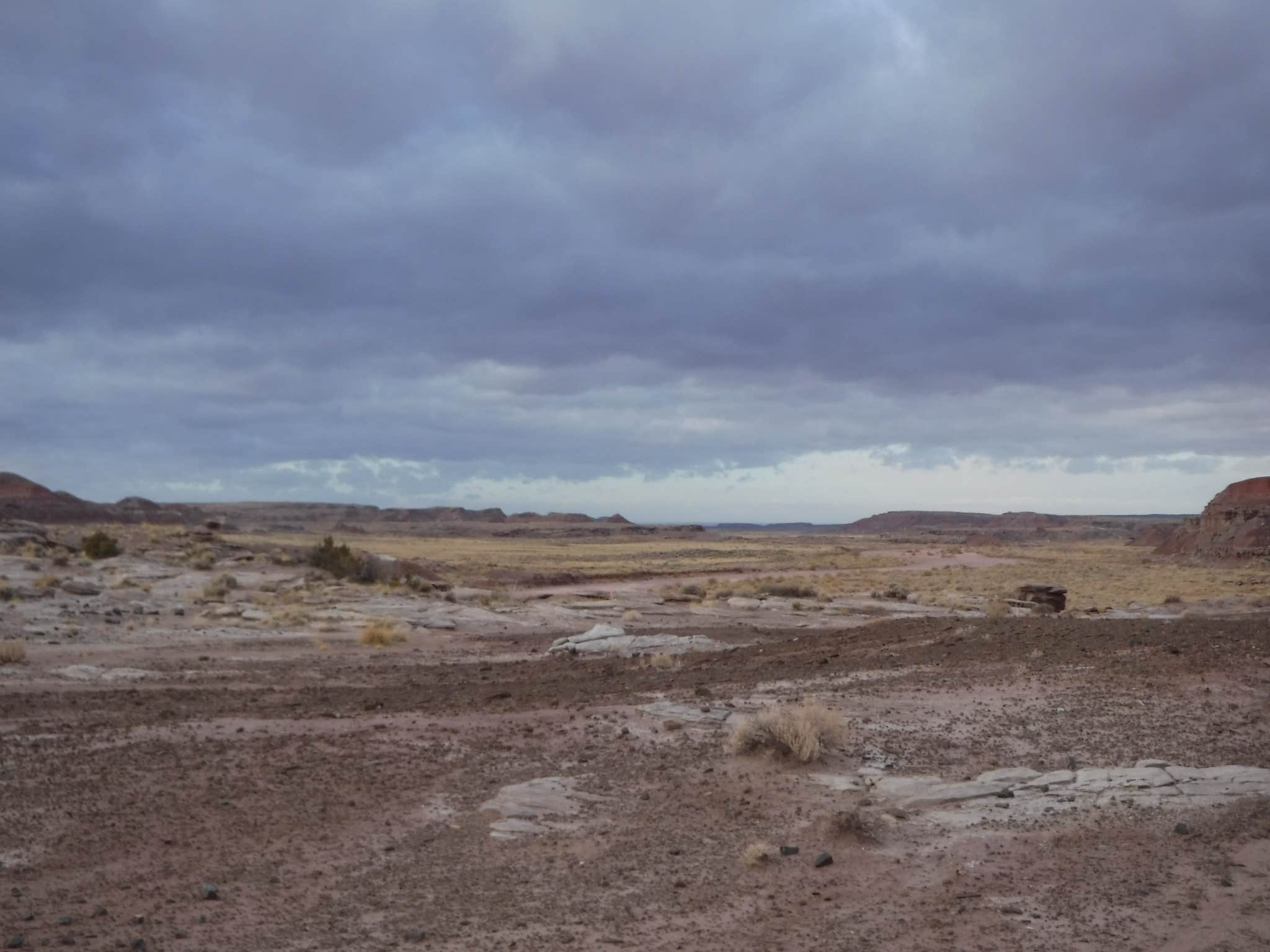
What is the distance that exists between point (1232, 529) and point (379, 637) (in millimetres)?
66668

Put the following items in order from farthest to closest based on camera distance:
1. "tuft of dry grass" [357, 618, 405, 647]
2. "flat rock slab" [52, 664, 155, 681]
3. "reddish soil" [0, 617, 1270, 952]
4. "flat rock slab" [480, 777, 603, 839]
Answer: "tuft of dry grass" [357, 618, 405, 647] → "flat rock slab" [52, 664, 155, 681] → "flat rock slab" [480, 777, 603, 839] → "reddish soil" [0, 617, 1270, 952]

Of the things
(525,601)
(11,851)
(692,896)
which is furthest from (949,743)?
(525,601)

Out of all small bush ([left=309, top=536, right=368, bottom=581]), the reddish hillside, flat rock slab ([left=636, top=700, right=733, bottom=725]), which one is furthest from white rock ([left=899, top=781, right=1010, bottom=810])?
the reddish hillside

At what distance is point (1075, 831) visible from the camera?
359 inches

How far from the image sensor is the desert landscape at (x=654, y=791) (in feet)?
24.9

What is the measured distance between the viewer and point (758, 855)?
28.3 ft

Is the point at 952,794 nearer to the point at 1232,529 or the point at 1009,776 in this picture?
the point at 1009,776

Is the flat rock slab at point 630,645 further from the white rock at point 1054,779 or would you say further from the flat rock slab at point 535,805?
the white rock at point 1054,779

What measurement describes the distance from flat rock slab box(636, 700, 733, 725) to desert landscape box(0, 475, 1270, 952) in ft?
0.17

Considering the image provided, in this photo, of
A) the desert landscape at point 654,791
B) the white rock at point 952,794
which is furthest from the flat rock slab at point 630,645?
the white rock at point 952,794

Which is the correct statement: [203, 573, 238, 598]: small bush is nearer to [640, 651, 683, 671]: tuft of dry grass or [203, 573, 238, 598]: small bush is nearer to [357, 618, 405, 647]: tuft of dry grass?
[357, 618, 405, 647]: tuft of dry grass

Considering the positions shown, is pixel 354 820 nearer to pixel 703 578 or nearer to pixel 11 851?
pixel 11 851

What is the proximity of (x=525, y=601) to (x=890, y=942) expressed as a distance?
35467 millimetres

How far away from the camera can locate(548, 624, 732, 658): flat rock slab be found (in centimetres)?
2270
